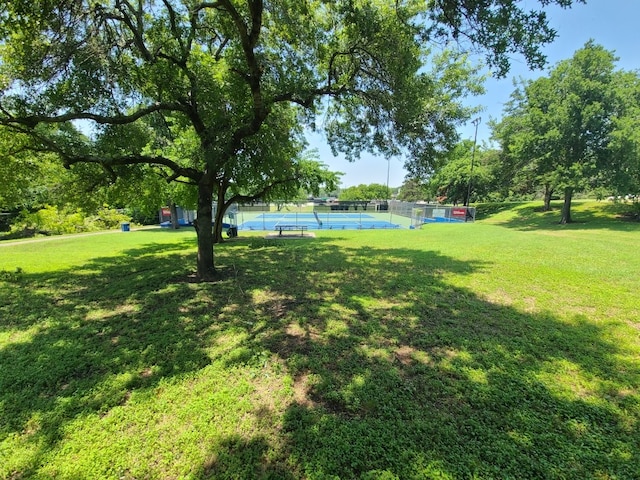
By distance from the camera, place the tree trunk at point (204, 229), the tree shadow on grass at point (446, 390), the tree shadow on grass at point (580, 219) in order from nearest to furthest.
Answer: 1. the tree shadow on grass at point (446, 390)
2. the tree trunk at point (204, 229)
3. the tree shadow on grass at point (580, 219)

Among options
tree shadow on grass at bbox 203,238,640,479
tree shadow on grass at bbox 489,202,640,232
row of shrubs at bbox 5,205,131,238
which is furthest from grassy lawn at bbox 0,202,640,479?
tree shadow on grass at bbox 489,202,640,232

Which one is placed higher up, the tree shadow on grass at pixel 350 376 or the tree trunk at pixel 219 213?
the tree trunk at pixel 219 213

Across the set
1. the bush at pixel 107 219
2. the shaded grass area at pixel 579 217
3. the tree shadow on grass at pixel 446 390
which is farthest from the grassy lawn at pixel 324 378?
the bush at pixel 107 219

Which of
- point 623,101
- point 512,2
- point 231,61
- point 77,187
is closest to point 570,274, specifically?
point 512,2

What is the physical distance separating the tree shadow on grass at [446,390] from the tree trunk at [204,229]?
2.48 m

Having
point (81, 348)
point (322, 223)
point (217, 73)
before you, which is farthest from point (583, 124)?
point (81, 348)

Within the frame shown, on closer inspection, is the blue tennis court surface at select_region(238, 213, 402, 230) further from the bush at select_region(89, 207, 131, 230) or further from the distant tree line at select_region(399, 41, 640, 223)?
the distant tree line at select_region(399, 41, 640, 223)

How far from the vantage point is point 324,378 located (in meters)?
3.02

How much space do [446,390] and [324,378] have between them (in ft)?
3.88

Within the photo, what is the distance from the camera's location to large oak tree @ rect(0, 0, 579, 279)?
215 inches

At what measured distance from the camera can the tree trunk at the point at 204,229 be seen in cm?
682

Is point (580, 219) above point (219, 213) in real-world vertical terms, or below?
below

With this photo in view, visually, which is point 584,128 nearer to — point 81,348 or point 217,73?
point 217,73

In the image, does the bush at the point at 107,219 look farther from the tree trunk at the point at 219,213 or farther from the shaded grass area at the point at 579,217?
the shaded grass area at the point at 579,217
